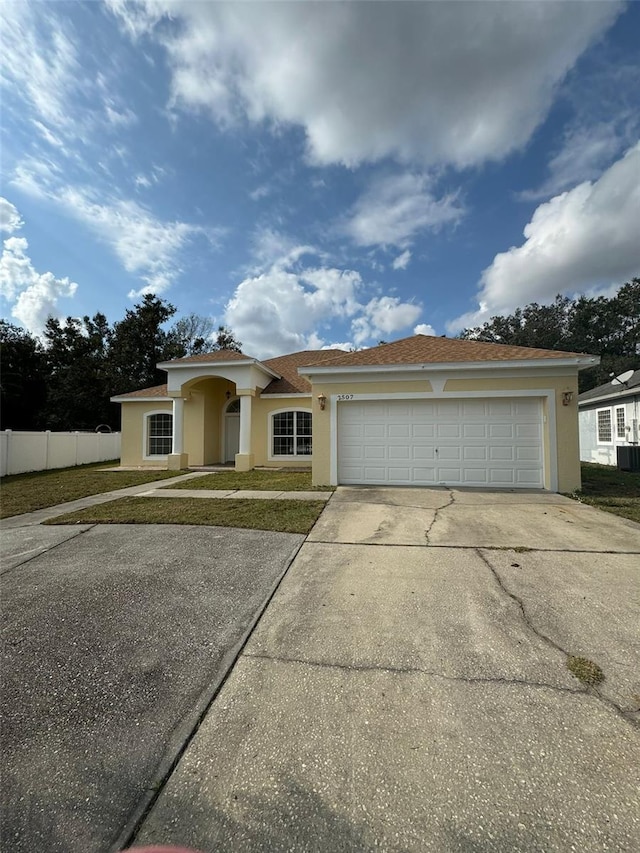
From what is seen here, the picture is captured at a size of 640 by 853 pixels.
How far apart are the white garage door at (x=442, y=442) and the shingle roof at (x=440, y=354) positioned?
1.08 meters

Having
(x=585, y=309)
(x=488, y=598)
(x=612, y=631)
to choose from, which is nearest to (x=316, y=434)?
(x=488, y=598)

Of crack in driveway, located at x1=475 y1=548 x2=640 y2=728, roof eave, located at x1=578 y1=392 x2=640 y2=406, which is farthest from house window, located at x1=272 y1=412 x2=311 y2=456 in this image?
roof eave, located at x1=578 y1=392 x2=640 y2=406

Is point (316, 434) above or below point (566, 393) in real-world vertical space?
below

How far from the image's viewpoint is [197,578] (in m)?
4.21

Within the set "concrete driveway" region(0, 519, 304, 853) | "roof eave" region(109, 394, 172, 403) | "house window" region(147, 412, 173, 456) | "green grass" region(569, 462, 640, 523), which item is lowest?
"concrete driveway" region(0, 519, 304, 853)

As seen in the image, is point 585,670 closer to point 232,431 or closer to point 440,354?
point 440,354

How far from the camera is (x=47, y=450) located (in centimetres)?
1636

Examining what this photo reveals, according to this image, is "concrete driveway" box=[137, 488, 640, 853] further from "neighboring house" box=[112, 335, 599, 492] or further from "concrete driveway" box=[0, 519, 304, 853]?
"neighboring house" box=[112, 335, 599, 492]

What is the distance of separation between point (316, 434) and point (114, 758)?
8.94 m

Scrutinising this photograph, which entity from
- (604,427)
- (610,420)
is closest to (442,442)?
(610,420)

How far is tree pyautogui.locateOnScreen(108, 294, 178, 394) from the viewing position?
3092 centimetres

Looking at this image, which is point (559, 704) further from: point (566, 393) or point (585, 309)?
point (585, 309)

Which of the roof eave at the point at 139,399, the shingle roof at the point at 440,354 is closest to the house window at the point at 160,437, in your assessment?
the roof eave at the point at 139,399

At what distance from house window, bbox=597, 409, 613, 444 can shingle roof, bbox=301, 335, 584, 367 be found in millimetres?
9932
